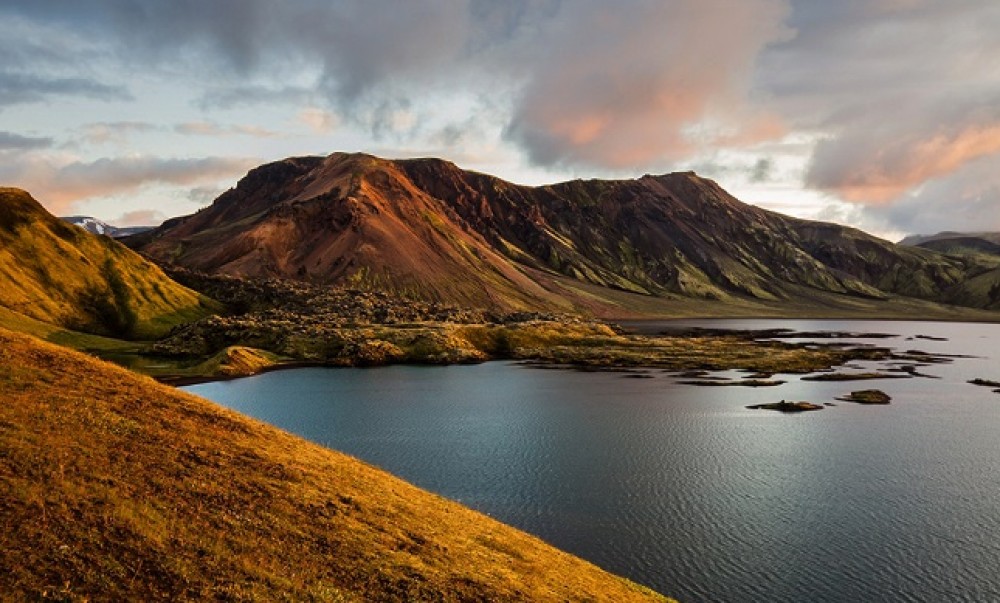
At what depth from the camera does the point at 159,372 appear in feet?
522

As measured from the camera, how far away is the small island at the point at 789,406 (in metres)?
121

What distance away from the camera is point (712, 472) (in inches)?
2977

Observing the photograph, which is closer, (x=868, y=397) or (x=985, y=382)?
(x=868, y=397)

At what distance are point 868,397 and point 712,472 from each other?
7836 cm

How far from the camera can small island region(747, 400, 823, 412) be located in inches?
4747

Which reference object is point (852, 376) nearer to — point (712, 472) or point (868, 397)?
point (868, 397)

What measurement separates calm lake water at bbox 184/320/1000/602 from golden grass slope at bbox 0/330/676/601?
15463mm

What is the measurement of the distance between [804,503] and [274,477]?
5609 centimetres

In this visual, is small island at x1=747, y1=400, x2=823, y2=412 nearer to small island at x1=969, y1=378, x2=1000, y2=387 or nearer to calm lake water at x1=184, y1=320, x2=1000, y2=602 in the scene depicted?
calm lake water at x1=184, y1=320, x2=1000, y2=602

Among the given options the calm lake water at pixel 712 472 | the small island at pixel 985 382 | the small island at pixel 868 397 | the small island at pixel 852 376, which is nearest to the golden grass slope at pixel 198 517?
the calm lake water at pixel 712 472

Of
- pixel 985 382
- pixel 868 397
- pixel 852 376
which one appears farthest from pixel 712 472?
pixel 985 382

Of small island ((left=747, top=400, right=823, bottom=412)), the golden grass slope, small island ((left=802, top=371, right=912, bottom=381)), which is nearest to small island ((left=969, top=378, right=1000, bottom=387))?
small island ((left=802, top=371, right=912, bottom=381))

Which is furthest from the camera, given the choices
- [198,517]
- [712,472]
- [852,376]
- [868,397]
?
[852,376]

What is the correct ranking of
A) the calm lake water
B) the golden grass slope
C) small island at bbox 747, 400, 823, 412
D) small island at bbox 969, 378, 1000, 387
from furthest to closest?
small island at bbox 969, 378, 1000, 387 < small island at bbox 747, 400, 823, 412 < the calm lake water < the golden grass slope
